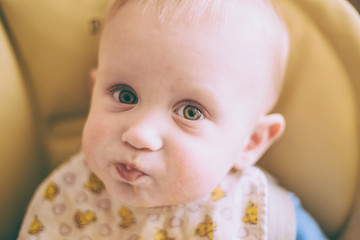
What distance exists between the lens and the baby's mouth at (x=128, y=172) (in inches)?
25.4

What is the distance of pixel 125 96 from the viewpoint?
0.69 meters

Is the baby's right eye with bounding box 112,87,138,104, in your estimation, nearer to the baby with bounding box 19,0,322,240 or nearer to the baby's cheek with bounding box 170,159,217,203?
the baby with bounding box 19,0,322,240

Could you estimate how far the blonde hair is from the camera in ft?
2.10

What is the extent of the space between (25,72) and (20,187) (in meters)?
0.26

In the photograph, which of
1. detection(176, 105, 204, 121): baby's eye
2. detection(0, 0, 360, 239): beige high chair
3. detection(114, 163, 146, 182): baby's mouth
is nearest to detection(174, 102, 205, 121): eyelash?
detection(176, 105, 204, 121): baby's eye

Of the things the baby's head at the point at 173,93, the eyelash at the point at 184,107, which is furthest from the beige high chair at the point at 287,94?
the eyelash at the point at 184,107

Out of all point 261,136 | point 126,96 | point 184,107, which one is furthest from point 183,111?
point 261,136

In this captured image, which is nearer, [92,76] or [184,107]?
[184,107]

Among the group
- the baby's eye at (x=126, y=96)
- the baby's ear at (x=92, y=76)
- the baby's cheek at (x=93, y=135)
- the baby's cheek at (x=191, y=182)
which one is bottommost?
the baby's cheek at (x=191, y=182)

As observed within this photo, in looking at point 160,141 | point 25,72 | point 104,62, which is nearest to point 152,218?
point 160,141

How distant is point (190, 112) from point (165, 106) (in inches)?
1.9

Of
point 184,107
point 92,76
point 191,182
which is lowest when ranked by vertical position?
point 191,182

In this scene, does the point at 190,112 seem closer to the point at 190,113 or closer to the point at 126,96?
the point at 190,113

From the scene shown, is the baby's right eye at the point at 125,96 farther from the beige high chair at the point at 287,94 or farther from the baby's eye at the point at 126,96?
the beige high chair at the point at 287,94
